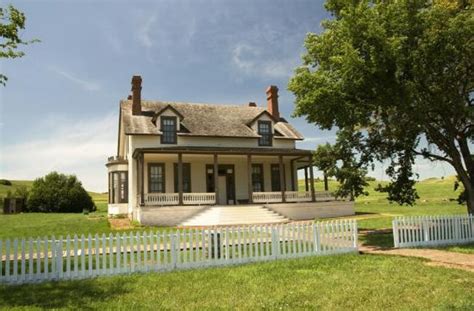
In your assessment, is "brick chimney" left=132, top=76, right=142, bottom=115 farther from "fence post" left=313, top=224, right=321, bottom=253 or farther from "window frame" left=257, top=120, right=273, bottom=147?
"fence post" left=313, top=224, right=321, bottom=253

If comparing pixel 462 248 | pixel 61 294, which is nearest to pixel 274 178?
pixel 462 248

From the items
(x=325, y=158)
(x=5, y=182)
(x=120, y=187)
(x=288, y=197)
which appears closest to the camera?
(x=325, y=158)

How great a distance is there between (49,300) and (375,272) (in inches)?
265

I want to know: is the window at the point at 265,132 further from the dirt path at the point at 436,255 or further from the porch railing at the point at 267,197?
the dirt path at the point at 436,255

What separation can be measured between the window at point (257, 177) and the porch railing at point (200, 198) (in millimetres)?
5033

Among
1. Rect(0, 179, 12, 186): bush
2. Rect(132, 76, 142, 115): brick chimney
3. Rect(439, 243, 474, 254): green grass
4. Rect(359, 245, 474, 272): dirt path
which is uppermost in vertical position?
Rect(132, 76, 142, 115): brick chimney

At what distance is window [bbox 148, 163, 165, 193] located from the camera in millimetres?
26828

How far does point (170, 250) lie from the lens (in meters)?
10.2

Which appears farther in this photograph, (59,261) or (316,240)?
(316,240)

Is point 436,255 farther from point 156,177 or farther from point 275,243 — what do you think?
point 156,177

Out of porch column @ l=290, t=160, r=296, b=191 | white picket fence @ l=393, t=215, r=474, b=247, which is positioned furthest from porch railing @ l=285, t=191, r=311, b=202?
white picket fence @ l=393, t=215, r=474, b=247

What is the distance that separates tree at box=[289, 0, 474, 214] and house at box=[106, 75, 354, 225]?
9.28 meters

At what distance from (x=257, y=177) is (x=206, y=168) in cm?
414

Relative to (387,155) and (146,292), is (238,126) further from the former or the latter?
(146,292)
